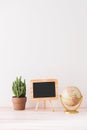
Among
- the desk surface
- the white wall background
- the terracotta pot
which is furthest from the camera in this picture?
the white wall background

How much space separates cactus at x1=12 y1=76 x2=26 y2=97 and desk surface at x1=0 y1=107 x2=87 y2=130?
0.12 m

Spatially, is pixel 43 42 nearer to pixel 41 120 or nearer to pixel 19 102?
pixel 19 102

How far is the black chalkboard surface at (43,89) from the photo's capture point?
1.98 m

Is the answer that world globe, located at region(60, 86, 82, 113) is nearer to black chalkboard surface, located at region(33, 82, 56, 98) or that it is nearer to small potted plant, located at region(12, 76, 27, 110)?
black chalkboard surface, located at region(33, 82, 56, 98)

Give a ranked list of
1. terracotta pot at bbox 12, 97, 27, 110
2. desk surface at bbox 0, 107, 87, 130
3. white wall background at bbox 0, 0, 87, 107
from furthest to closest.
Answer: white wall background at bbox 0, 0, 87, 107 < terracotta pot at bbox 12, 97, 27, 110 < desk surface at bbox 0, 107, 87, 130

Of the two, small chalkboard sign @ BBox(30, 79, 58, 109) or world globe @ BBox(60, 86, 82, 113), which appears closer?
world globe @ BBox(60, 86, 82, 113)

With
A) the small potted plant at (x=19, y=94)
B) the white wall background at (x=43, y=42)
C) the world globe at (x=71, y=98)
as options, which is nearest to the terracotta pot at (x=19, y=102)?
the small potted plant at (x=19, y=94)

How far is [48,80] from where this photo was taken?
6.57 feet

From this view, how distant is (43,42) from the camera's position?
214cm

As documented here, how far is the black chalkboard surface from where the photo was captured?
1.98 metres

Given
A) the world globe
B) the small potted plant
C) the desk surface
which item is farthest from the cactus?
the world globe

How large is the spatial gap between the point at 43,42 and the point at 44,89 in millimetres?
383

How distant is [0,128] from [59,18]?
1045 millimetres

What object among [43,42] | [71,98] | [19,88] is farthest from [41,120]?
[43,42]
